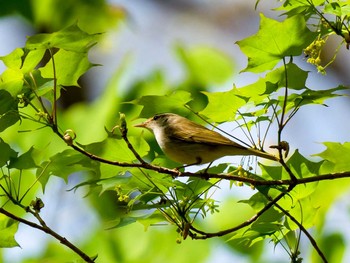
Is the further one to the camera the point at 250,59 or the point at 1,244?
the point at 1,244

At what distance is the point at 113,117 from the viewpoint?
3236 mm

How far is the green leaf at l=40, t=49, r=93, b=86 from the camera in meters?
1.99

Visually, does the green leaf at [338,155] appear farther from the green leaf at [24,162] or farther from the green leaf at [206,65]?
the green leaf at [206,65]

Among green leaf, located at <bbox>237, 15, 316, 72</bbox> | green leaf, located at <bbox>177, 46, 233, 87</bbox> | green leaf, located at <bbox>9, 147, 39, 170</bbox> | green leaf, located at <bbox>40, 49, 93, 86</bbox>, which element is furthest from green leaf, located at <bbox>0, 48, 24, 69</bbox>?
green leaf, located at <bbox>177, 46, 233, 87</bbox>

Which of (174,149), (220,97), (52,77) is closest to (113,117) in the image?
(174,149)

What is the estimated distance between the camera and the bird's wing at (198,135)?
239 centimetres

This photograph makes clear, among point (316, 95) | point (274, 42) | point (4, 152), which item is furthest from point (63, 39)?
point (316, 95)

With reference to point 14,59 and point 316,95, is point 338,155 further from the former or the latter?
point 14,59

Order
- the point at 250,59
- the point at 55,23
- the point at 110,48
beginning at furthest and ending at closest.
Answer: the point at 110,48, the point at 55,23, the point at 250,59

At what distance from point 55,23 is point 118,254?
122cm

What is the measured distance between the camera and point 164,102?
2004mm

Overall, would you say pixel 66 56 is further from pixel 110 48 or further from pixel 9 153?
pixel 110 48

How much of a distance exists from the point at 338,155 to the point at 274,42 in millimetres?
343

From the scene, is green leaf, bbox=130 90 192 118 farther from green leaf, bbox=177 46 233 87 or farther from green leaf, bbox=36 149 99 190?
green leaf, bbox=177 46 233 87
